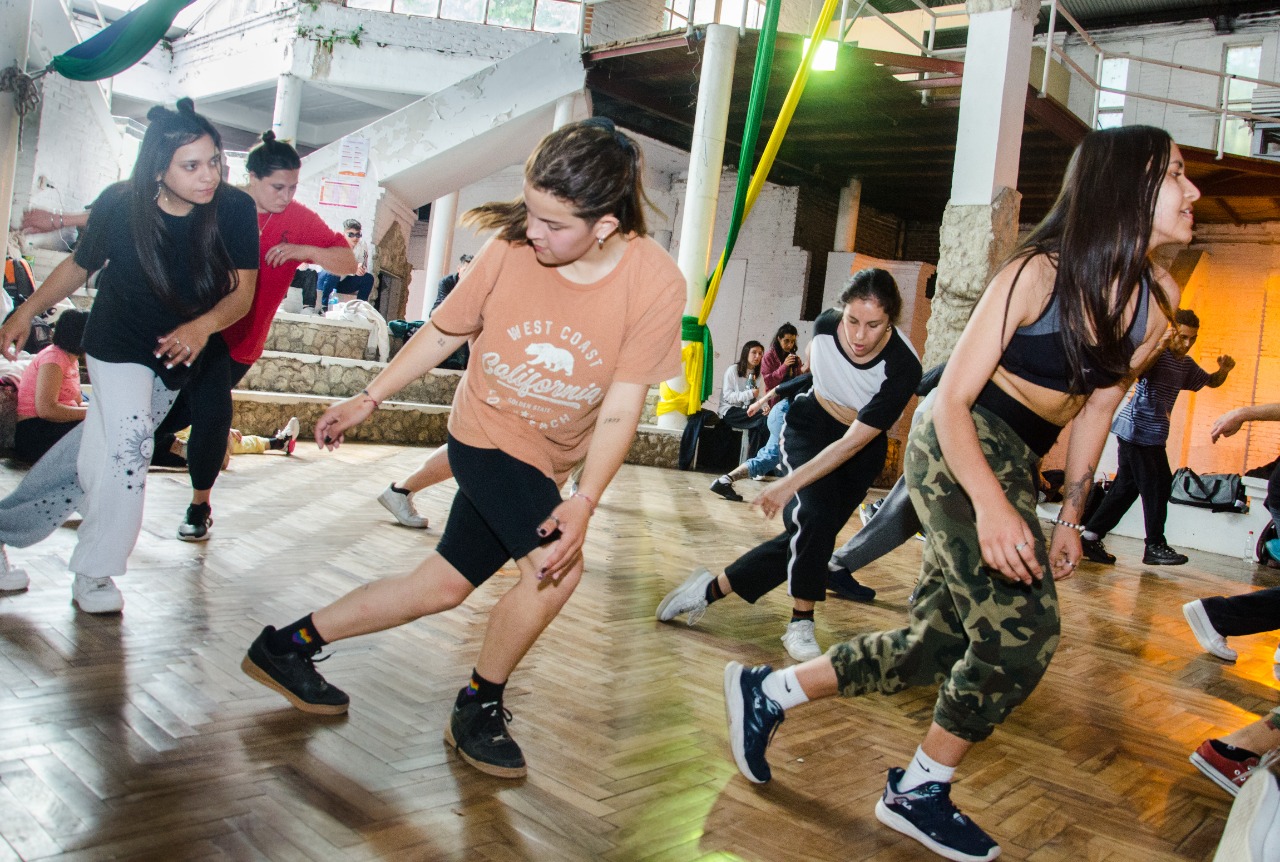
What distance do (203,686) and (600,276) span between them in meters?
1.40

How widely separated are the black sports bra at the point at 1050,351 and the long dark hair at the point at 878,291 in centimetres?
129

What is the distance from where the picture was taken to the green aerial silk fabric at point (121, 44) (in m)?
5.10

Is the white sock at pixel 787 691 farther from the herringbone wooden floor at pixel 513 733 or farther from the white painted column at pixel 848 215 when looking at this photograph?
the white painted column at pixel 848 215

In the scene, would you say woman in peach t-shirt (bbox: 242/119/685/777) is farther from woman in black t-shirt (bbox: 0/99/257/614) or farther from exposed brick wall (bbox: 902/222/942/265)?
exposed brick wall (bbox: 902/222/942/265)

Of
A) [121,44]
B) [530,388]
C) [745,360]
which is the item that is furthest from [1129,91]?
[530,388]

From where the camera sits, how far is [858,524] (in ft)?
24.1

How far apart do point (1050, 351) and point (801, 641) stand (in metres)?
1.69

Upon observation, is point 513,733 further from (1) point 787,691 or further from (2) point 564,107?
(2) point 564,107

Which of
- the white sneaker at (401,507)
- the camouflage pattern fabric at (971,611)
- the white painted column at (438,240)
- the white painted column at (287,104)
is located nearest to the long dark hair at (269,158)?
the white sneaker at (401,507)

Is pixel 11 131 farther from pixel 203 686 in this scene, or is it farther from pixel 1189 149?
pixel 1189 149

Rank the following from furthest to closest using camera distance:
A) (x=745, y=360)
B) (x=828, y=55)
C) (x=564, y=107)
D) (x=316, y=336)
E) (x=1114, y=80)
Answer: (x=1114, y=80) → (x=745, y=360) → (x=564, y=107) → (x=316, y=336) → (x=828, y=55)

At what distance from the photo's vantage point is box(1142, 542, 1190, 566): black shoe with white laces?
21.2 ft

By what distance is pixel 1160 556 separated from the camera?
21.5 feet

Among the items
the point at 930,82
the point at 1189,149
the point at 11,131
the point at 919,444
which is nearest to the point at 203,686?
the point at 919,444
